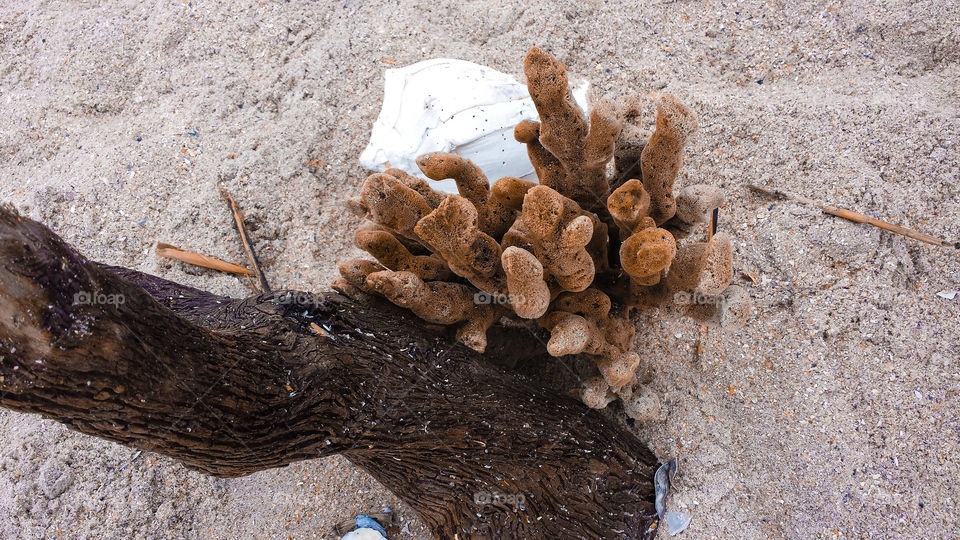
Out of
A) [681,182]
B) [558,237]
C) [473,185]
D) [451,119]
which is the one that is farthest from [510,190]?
[681,182]

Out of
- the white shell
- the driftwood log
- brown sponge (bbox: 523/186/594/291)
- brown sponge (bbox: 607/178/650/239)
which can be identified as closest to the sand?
the white shell

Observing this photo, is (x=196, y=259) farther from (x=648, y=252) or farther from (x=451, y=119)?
(x=648, y=252)

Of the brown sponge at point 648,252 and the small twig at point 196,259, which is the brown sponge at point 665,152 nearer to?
the brown sponge at point 648,252

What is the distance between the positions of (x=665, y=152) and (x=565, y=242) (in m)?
0.54

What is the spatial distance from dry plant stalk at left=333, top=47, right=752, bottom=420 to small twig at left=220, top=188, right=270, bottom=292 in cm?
87

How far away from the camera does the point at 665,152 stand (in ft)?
6.11

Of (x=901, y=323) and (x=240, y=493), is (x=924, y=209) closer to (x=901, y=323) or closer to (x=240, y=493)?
(x=901, y=323)

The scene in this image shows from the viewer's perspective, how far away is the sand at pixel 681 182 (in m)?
2.14

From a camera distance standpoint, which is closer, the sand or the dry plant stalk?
the dry plant stalk

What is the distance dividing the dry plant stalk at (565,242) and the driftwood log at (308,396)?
192mm

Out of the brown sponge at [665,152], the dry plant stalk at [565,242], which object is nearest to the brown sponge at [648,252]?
the dry plant stalk at [565,242]

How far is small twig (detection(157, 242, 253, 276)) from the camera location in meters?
2.72

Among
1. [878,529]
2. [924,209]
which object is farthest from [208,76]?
[878,529]

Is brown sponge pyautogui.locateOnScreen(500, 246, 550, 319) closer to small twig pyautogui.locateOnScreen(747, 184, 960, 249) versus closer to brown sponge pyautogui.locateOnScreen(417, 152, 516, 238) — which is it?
brown sponge pyautogui.locateOnScreen(417, 152, 516, 238)
